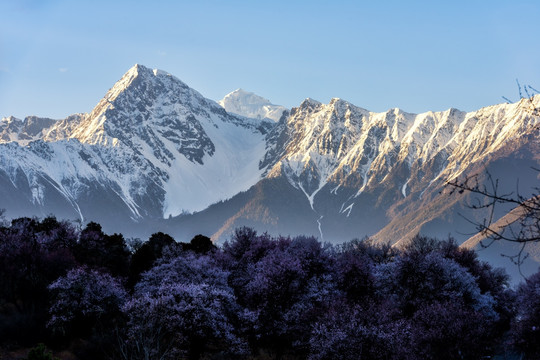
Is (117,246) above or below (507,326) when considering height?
below

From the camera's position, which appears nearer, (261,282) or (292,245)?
(261,282)

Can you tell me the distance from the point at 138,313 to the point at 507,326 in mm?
76272

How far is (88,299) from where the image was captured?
70.5m

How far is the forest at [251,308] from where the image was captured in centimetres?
5628

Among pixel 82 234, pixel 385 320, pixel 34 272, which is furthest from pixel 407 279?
pixel 82 234

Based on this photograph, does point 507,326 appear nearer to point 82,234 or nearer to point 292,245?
point 292,245

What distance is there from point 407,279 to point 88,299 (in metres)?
40.5

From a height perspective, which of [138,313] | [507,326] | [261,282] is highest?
[507,326]

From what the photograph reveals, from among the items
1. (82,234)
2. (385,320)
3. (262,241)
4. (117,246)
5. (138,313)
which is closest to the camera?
(385,320)

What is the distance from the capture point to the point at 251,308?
3000 inches

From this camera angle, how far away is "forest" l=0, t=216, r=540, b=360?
5628cm

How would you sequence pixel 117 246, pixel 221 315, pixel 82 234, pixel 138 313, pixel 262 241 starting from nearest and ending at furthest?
pixel 138 313 → pixel 221 315 → pixel 262 241 → pixel 82 234 → pixel 117 246

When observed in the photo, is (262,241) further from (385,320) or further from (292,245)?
(385,320)

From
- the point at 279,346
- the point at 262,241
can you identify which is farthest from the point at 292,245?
the point at 279,346
